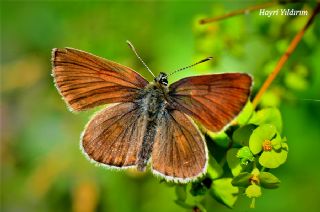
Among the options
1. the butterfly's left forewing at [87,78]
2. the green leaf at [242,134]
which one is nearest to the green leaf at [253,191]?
the green leaf at [242,134]

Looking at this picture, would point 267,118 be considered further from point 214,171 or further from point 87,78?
point 87,78

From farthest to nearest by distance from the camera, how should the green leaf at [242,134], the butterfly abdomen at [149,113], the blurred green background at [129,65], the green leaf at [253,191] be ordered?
the blurred green background at [129,65] < the butterfly abdomen at [149,113] < the green leaf at [242,134] < the green leaf at [253,191]

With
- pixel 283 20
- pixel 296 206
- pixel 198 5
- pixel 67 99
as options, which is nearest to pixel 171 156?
pixel 67 99

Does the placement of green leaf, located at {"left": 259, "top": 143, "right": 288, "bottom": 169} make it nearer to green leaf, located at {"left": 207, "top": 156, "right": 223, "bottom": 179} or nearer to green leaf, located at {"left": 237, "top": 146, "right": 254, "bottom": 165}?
green leaf, located at {"left": 237, "top": 146, "right": 254, "bottom": 165}

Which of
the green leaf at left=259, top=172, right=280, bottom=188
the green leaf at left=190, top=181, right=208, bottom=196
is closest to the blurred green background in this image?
the green leaf at left=190, top=181, right=208, bottom=196

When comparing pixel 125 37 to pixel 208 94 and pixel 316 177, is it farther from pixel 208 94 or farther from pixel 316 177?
pixel 208 94

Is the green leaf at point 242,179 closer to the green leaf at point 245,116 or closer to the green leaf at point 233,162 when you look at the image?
the green leaf at point 233,162

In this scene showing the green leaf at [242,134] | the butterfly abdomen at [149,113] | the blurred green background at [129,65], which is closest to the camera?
the green leaf at [242,134]
